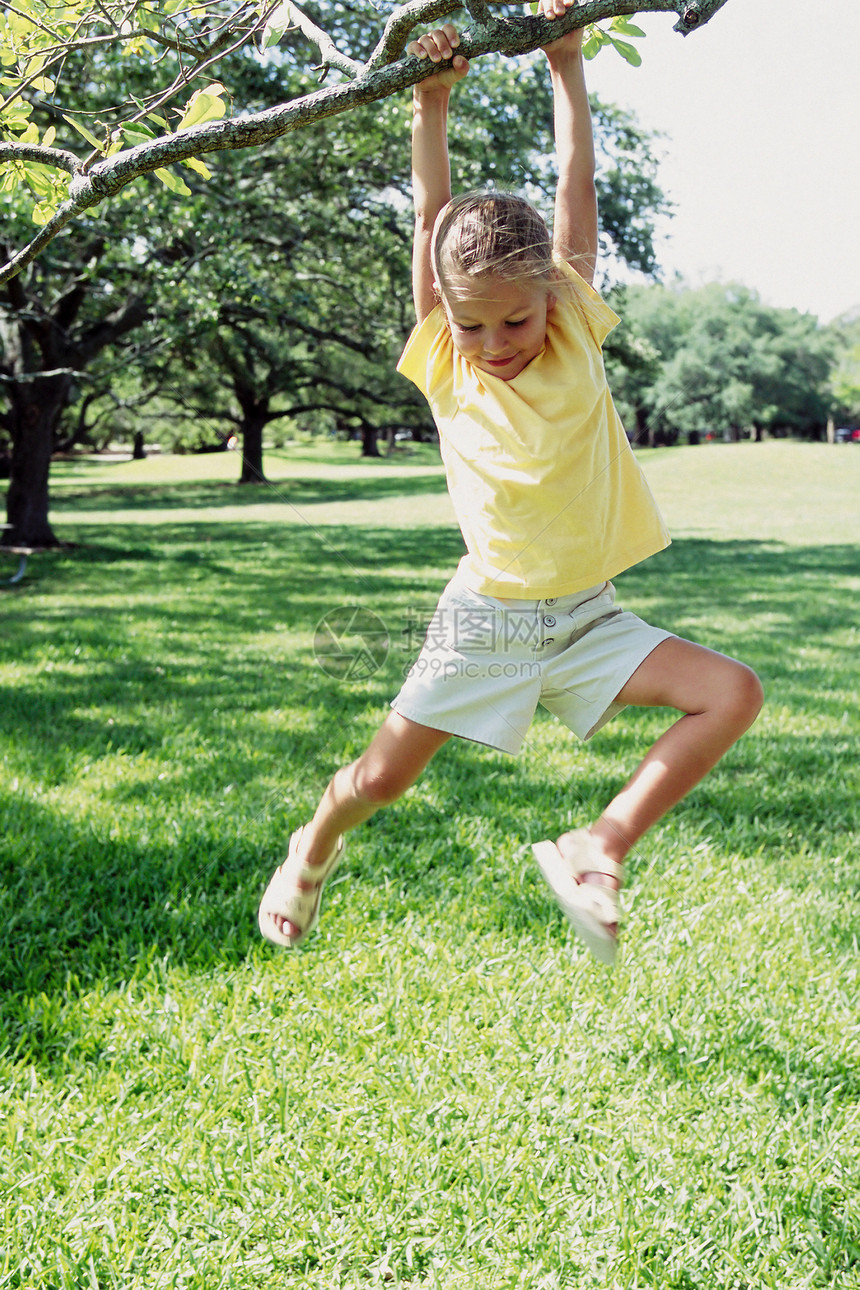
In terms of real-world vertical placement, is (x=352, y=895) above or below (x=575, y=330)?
below

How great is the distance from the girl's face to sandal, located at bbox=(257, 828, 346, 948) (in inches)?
46.9

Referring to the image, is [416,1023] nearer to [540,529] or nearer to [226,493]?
[540,529]

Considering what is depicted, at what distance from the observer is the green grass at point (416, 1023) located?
1997 millimetres

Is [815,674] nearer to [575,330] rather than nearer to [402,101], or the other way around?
[575,330]

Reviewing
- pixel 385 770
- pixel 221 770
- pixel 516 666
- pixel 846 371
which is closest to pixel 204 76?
pixel 516 666

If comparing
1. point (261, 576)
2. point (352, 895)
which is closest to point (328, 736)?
point (352, 895)

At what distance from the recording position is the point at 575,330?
2.19 meters

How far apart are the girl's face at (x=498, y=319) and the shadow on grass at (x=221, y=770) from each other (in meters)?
1.70

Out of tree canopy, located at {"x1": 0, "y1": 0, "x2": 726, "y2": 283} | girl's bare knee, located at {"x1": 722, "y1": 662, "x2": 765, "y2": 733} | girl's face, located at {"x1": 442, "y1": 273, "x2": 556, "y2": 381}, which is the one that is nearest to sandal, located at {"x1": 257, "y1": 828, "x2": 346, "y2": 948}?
girl's bare knee, located at {"x1": 722, "y1": 662, "x2": 765, "y2": 733}

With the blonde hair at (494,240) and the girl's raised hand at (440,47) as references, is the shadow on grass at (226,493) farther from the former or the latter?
A: the girl's raised hand at (440,47)

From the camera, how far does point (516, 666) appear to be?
2.31 m

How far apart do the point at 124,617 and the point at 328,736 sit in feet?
12.4

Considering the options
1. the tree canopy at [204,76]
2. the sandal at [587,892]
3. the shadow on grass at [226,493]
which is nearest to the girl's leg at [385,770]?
the sandal at [587,892]

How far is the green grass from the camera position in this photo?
6.55ft
